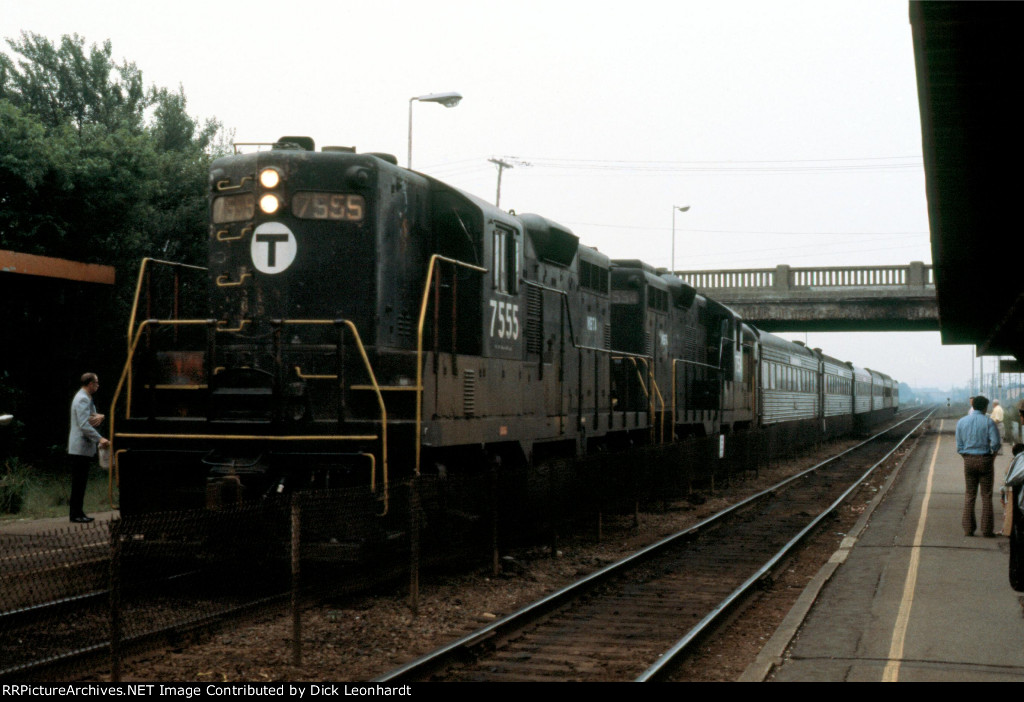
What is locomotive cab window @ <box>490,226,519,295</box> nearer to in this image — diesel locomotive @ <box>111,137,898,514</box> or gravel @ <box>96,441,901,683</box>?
diesel locomotive @ <box>111,137,898,514</box>

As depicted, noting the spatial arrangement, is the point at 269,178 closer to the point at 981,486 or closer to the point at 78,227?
the point at 981,486

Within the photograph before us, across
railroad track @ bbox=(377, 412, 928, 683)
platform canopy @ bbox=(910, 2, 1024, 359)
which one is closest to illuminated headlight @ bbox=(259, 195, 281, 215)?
railroad track @ bbox=(377, 412, 928, 683)

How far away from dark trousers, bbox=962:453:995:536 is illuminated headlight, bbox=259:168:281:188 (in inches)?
351

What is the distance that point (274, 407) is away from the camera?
8.77 metres

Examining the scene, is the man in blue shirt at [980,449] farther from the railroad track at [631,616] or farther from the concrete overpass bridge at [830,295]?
the concrete overpass bridge at [830,295]

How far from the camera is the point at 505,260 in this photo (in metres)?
11.2

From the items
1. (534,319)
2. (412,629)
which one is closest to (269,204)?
(534,319)

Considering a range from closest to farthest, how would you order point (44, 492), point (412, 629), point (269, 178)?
1. point (412, 629)
2. point (269, 178)
3. point (44, 492)

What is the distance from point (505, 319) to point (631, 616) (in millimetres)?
3562

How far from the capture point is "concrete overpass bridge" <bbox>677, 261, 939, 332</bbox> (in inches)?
1486

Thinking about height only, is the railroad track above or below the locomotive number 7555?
below

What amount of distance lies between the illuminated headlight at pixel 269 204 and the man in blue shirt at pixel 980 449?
8.40 m
